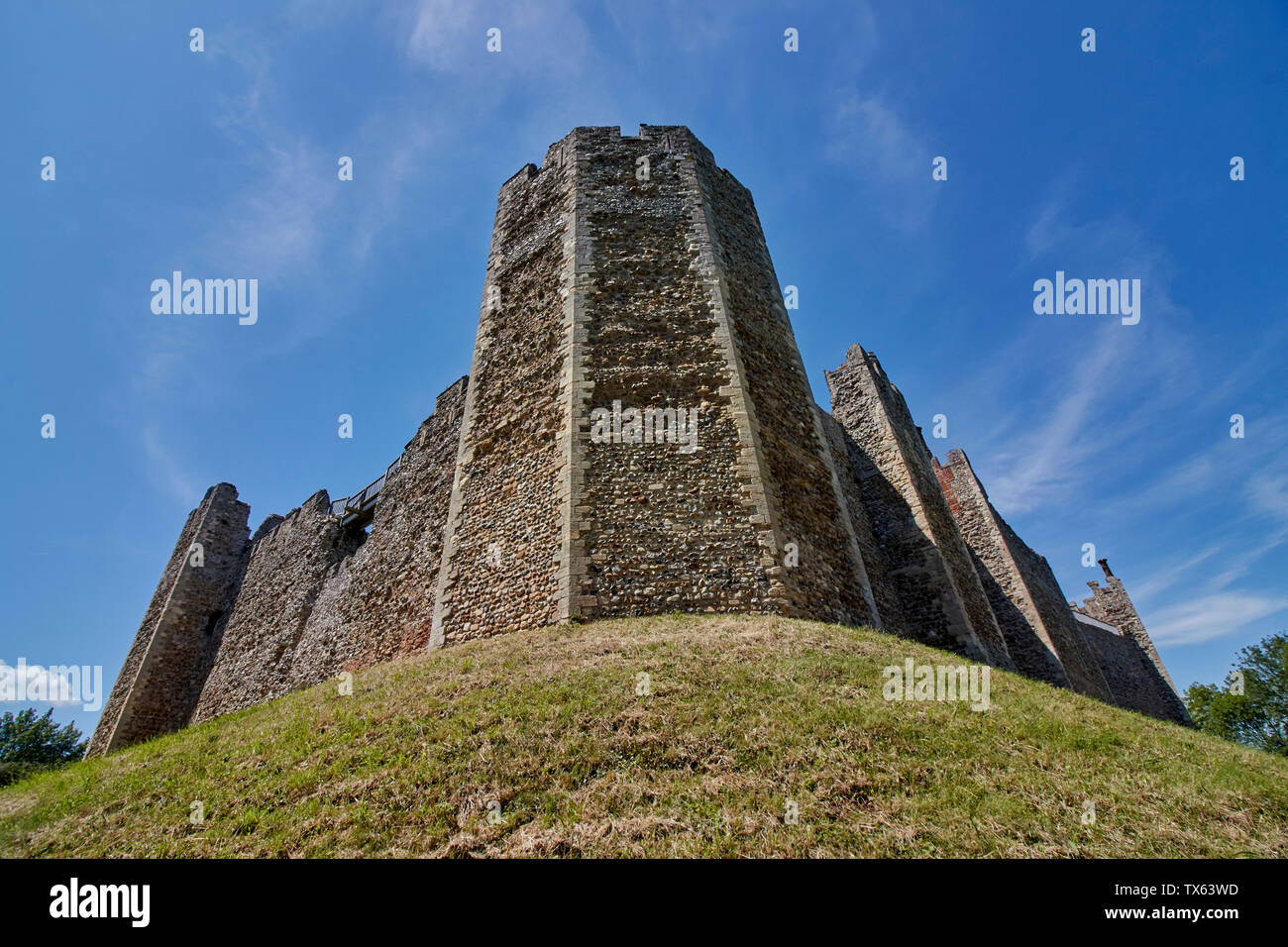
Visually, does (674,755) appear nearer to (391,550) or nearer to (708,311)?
(708,311)

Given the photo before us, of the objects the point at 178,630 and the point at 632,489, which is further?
the point at 178,630

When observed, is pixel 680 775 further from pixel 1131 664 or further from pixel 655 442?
pixel 1131 664

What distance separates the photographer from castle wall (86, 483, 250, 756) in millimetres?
20297

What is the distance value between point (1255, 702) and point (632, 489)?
32278 mm

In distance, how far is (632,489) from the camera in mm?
9484

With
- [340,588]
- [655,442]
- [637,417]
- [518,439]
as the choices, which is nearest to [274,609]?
[340,588]

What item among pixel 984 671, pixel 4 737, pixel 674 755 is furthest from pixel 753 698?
pixel 4 737

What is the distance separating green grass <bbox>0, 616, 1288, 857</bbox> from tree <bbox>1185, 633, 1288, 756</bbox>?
27920 mm

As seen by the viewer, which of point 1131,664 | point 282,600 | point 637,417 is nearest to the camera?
point 637,417

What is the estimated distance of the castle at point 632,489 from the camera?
30.1 feet

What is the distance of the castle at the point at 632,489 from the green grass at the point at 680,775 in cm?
202

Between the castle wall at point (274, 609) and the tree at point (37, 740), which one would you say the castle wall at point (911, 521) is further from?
the tree at point (37, 740)

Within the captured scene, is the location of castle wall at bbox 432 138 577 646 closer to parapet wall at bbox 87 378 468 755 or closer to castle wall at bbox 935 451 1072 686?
parapet wall at bbox 87 378 468 755

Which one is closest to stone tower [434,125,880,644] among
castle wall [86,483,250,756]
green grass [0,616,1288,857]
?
green grass [0,616,1288,857]
